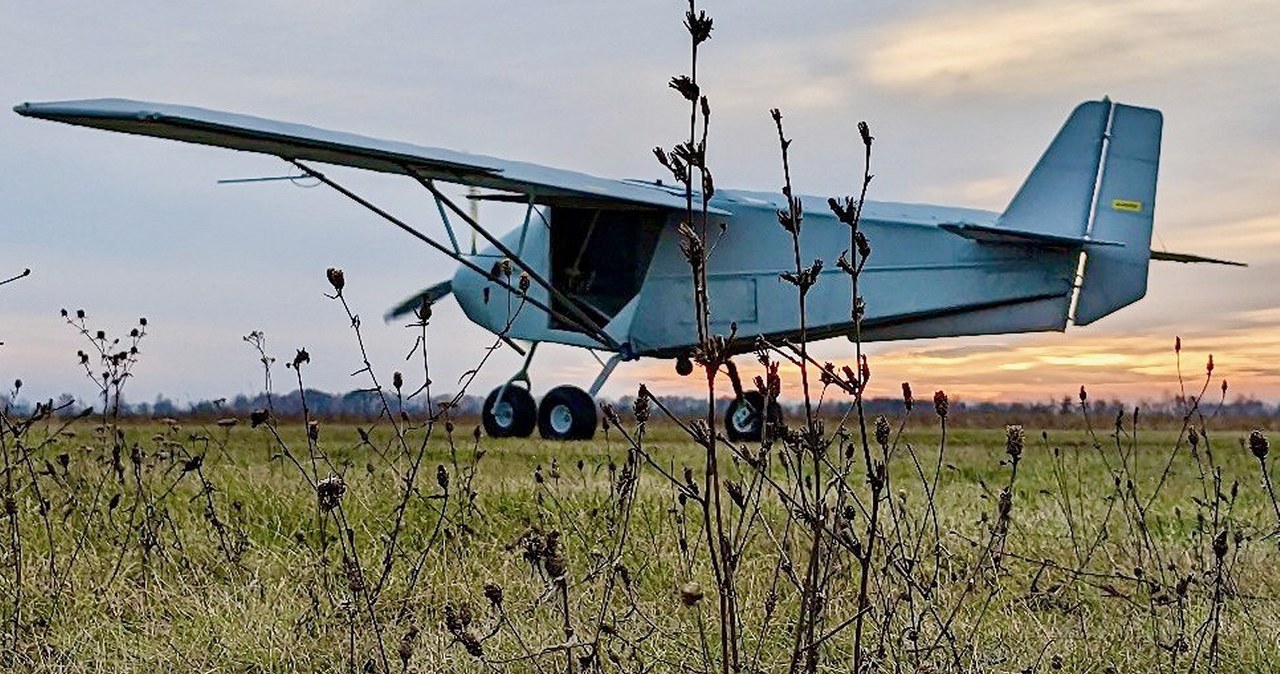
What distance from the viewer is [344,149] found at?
11703 millimetres

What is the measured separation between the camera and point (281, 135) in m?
10.8

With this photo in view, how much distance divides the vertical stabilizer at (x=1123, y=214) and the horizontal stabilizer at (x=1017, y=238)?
1.42 ft

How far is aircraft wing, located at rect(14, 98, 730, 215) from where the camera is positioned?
9438mm

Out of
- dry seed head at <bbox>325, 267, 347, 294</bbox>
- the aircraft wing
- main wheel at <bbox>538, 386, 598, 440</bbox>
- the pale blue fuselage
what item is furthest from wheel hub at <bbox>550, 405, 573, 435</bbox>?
dry seed head at <bbox>325, 267, 347, 294</bbox>

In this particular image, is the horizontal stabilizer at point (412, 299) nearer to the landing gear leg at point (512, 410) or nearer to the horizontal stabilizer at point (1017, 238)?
the landing gear leg at point (512, 410)

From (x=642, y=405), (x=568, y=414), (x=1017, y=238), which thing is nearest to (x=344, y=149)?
(x=568, y=414)

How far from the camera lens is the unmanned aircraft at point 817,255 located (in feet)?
46.5

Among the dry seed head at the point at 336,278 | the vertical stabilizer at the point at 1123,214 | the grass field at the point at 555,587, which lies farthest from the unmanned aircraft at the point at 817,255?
the dry seed head at the point at 336,278

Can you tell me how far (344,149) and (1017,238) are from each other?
22.2ft

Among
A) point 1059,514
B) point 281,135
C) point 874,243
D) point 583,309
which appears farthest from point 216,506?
point 583,309

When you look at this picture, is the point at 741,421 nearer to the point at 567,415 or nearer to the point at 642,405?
the point at 567,415

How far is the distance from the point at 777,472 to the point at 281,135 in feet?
15.7

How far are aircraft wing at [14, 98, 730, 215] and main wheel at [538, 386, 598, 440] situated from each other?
7.48ft

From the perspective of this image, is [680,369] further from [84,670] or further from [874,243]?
[84,670]
